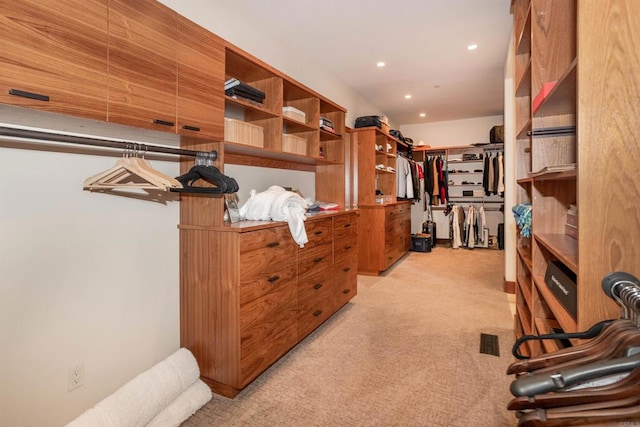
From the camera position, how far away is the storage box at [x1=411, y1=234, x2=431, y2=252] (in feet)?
20.5

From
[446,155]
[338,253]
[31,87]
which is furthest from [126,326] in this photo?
[446,155]

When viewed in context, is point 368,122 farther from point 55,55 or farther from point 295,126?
point 55,55

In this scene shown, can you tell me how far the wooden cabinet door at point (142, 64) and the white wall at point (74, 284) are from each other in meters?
0.40

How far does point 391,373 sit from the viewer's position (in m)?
2.10

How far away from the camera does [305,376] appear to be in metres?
2.08

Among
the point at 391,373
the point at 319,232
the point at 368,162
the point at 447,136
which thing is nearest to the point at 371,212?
the point at 368,162

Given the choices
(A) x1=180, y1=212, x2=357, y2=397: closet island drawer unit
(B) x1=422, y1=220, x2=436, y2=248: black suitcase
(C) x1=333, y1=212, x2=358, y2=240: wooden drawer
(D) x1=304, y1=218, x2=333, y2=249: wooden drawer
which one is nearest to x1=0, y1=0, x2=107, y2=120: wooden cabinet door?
(A) x1=180, y1=212, x2=357, y2=397: closet island drawer unit

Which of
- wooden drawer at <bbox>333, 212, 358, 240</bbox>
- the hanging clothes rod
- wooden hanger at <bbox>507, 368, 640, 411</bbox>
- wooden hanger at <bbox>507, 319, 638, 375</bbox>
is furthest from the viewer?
wooden drawer at <bbox>333, 212, 358, 240</bbox>

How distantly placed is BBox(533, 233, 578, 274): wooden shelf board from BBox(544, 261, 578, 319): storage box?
10 centimetres

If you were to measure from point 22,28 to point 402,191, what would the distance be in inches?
207

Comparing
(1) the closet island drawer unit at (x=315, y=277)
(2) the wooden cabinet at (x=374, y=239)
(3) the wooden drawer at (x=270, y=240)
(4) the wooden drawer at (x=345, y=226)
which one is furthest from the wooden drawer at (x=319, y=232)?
(2) the wooden cabinet at (x=374, y=239)

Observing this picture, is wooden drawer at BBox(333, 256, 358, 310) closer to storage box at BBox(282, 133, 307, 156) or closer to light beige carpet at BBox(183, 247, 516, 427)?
light beige carpet at BBox(183, 247, 516, 427)

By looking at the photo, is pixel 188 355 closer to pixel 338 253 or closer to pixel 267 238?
pixel 267 238

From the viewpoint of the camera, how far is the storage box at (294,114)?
8.66 feet
